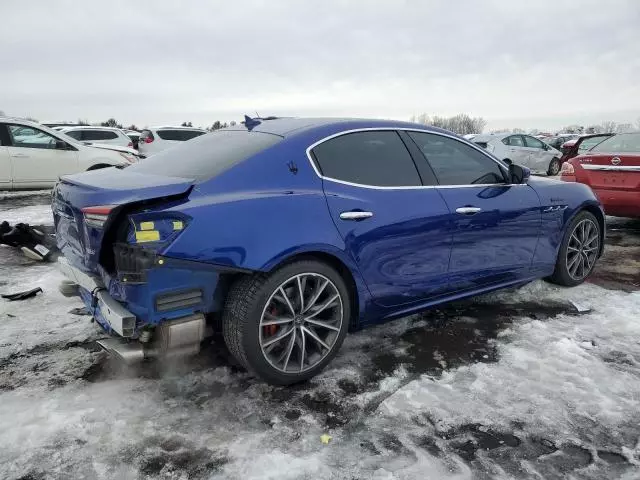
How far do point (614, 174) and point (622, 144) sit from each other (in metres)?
0.83

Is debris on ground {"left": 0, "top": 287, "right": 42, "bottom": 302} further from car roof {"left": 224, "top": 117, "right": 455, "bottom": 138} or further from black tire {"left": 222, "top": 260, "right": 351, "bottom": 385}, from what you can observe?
black tire {"left": 222, "top": 260, "right": 351, "bottom": 385}

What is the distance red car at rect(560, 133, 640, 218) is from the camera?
6.46 m

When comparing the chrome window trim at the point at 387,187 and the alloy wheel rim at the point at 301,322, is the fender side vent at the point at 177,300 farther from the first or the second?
the chrome window trim at the point at 387,187

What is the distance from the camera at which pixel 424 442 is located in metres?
2.46

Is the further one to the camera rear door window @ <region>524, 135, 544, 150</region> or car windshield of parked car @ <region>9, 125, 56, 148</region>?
rear door window @ <region>524, 135, 544, 150</region>

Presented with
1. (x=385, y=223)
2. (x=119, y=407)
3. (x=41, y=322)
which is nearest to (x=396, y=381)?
Answer: (x=385, y=223)

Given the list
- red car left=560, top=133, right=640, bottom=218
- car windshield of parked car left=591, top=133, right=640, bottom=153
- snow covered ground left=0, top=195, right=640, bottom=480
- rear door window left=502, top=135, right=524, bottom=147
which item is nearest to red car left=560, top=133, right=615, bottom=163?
rear door window left=502, top=135, right=524, bottom=147

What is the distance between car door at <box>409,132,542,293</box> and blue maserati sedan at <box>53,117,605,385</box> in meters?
0.01

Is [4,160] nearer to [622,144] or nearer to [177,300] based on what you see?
[177,300]

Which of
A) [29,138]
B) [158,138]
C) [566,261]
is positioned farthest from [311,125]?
[158,138]

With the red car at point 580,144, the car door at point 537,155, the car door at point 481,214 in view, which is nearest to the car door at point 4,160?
the car door at point 481,214

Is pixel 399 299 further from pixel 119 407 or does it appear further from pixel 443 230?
pixel 119 407

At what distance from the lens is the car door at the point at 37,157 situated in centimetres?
1030

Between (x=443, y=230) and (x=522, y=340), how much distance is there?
3.20 feet
